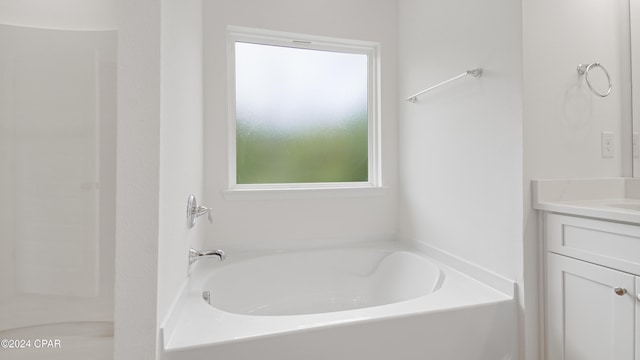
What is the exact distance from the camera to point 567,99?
4.51ft

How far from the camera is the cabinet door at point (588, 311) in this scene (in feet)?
3.46

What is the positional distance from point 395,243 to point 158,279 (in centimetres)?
168

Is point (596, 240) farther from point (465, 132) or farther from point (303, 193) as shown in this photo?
point (303, 193)

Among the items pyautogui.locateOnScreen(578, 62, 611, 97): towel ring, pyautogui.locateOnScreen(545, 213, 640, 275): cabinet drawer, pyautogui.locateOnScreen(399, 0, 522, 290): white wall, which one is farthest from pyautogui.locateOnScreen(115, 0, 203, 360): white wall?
pyautogui.locateOnScreen(578, 62, 611, 97): towel ring

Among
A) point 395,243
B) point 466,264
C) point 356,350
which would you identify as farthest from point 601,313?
point 395,243

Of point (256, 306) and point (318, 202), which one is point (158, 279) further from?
point (318, 202)

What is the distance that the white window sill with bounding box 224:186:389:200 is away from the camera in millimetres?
2035

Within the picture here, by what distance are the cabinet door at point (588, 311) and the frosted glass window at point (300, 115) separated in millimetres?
1349

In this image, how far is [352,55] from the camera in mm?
2357

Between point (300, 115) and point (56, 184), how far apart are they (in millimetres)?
1479

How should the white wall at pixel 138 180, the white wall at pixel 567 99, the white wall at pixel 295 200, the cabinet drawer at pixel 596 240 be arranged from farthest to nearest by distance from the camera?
the white wall at pixel 295 200 → the white wall at pixel 567 99 → the cabinet drawer at pixel 596 240 → the white wall at pixel 138 180

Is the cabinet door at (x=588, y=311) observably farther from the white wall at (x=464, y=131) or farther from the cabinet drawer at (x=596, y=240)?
the white wall at (x=464, y=131)

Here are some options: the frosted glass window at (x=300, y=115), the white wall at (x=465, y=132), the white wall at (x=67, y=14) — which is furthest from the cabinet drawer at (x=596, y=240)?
the white wall at (x=67, y=14)

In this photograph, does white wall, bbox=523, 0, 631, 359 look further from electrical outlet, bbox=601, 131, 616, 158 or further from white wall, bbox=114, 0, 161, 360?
white wall, bbox=114, 0, 161, 360
